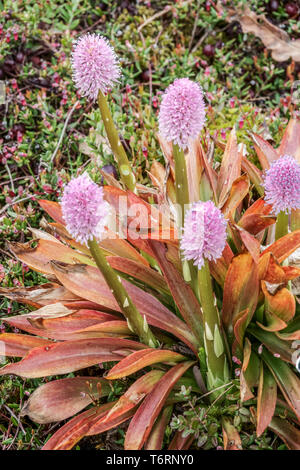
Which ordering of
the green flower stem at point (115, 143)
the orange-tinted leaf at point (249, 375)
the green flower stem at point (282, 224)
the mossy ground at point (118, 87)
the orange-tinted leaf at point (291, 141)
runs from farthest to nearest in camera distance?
the mossy ground at point (118, 87), the orange-tinted leaf at point (291, 141), the green flower stem at point (282, 224), the green flower stem at point (115, 143), the orange-tinted leaf at point (249, 375)

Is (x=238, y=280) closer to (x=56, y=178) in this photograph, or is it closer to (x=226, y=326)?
(x=226, y=326)

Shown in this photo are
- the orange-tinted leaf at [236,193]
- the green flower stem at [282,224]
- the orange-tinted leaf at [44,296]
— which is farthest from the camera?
the orange-tinted leaf at [44,296]

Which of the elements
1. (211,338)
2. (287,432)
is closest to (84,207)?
(211,338)

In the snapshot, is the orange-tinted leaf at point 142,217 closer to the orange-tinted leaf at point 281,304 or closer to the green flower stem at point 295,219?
the orange-tinted leaf at point 281,304

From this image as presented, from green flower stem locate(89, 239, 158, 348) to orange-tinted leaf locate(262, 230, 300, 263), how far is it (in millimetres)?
517

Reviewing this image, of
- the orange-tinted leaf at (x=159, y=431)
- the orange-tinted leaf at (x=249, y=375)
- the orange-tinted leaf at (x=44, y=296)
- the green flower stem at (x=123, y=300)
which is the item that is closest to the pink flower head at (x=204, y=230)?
the green flower stem at (x=123, y=300)

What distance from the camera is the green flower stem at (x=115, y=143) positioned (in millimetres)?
1746

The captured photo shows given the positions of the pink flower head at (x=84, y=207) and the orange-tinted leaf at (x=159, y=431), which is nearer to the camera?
the pink flower head at (x=84, y=207)

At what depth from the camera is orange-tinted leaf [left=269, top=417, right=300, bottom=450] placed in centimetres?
176

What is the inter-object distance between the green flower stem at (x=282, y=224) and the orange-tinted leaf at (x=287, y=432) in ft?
2.18

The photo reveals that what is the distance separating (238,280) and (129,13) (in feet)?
9.46

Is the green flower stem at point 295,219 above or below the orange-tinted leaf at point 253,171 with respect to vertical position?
below

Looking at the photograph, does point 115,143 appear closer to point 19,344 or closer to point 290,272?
point 290,272

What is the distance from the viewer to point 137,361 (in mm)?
1653
